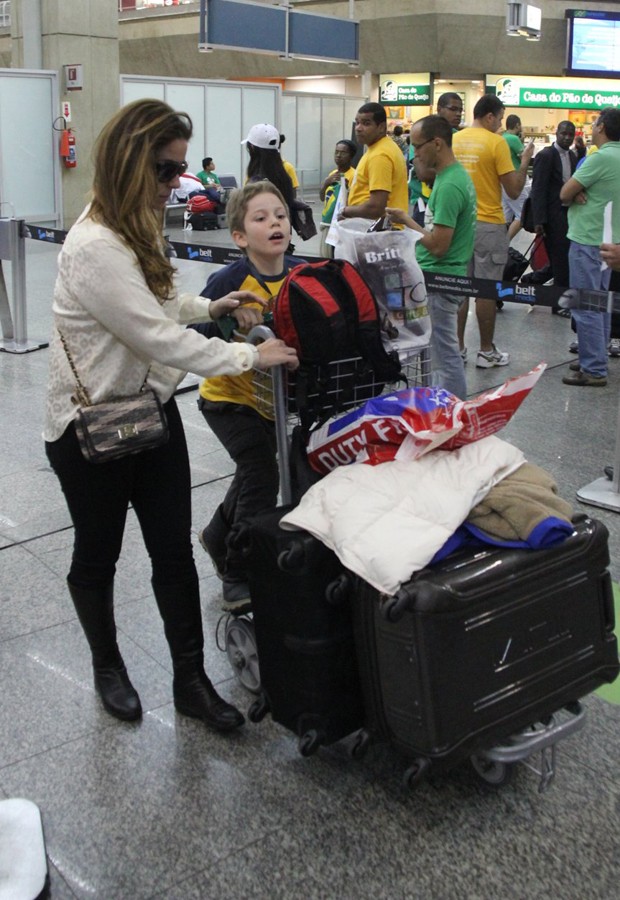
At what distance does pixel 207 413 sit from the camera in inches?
137

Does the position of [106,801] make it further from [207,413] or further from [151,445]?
[207,413]

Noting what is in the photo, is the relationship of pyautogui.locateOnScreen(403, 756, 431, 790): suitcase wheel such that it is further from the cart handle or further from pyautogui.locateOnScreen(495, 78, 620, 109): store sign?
pyautogui.locateOnScreen(495, 78, 620, 109): store sign

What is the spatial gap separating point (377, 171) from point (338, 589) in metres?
4.97

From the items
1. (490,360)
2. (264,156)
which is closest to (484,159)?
(490,360)

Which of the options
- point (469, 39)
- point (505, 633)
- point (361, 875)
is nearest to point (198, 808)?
point (361, 875)

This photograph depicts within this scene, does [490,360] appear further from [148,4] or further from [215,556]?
[148,4]

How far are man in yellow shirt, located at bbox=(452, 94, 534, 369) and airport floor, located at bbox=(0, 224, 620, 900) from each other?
432cm

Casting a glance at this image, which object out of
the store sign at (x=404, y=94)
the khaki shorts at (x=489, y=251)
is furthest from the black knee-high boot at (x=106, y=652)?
the store sign at (x=404, y=94)

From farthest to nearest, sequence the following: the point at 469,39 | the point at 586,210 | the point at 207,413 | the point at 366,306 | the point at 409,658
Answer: the point at 469,39 → the point at 586,210 → the point at 207,413 → the point at 366,306 → the point at 409,658

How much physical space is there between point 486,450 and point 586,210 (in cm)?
485

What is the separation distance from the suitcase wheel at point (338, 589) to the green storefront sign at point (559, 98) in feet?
97.8

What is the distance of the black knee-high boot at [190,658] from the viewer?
289cm

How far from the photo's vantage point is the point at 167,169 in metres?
2.56

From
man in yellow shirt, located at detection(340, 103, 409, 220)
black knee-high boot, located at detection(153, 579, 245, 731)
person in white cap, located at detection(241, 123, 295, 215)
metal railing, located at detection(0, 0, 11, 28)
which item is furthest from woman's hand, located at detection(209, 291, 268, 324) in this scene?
metal railing, located at detection(0, 0, 11, 28)
